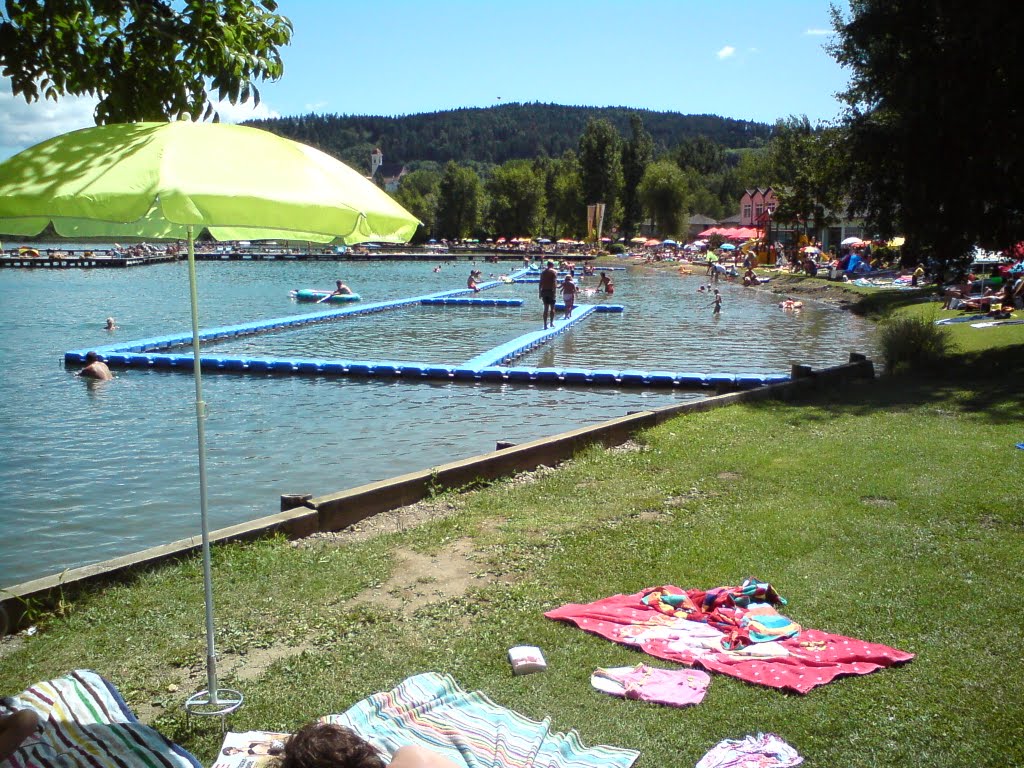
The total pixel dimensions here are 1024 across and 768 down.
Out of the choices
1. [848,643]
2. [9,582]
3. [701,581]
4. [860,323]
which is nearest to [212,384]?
[9,582]

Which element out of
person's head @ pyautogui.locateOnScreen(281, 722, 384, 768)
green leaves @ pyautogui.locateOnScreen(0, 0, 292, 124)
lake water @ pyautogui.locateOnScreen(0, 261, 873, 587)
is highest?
green leaves @ pyautogui.locateOnScreen(0, 0, 292, 124)

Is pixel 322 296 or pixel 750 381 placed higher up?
pixel 322 296

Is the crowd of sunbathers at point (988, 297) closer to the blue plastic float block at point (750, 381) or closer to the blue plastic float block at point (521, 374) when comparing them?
the blue plastic float block at point (750, 381)

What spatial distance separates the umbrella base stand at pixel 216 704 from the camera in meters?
4.16

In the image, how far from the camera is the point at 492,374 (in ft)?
58.6

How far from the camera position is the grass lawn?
4070 mm

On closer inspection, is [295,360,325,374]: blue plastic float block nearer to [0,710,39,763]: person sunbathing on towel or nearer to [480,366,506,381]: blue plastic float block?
[480,366,506,381]: blue plastic float block

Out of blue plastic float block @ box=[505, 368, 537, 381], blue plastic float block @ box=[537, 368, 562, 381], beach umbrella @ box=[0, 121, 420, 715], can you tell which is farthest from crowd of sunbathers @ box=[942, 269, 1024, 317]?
beach umbrella @ box=[0, 121, 420, 715]

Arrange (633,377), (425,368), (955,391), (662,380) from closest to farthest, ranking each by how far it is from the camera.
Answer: (955,391) → (662,380) → (633,377) → (425,368)

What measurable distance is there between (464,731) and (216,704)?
4.08 ft

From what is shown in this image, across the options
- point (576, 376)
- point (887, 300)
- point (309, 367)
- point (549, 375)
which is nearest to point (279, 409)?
point (309, 367)

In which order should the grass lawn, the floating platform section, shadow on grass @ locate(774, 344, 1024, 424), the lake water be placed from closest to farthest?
the grass lawn → the lake water → shadow on grass @ locate(774, 344, 1024, 424) → the floating platform section

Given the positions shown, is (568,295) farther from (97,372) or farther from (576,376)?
(97,372)

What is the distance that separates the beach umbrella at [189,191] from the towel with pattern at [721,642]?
2095 millimetres
